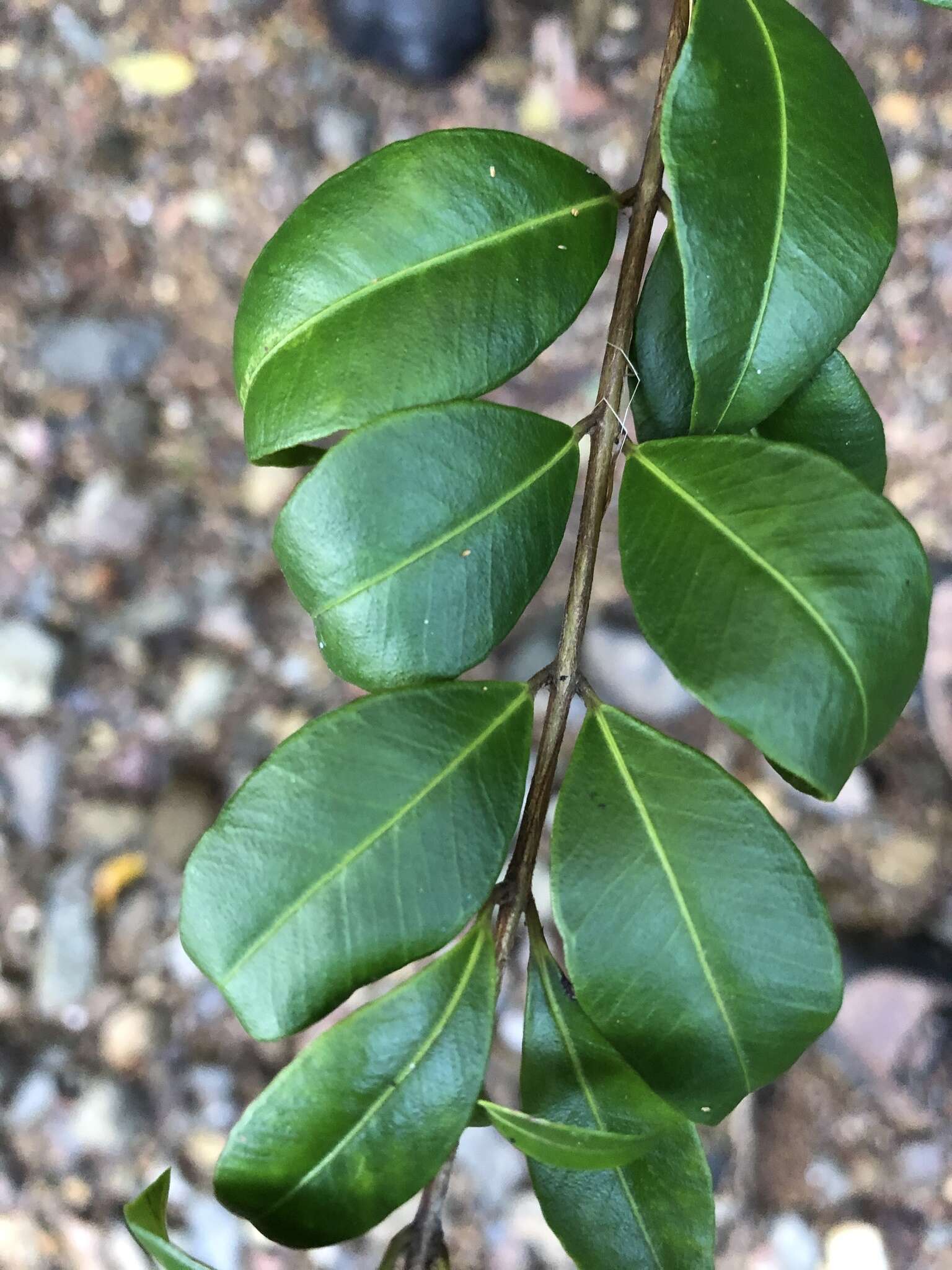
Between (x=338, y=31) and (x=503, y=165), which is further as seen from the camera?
(x=338, y=31)

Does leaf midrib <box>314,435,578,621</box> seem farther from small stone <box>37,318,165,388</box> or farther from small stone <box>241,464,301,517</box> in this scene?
small stone <box>37,318,165,388</box>

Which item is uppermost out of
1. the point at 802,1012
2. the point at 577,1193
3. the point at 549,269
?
the point at 549,269

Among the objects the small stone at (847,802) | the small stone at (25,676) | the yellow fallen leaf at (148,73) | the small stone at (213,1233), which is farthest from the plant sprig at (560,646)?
the yellow fallen leaf at (148,73)

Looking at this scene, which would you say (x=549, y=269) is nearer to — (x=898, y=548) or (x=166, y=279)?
(x=898, y=548)

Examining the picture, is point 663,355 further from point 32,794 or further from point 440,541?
point 32,794

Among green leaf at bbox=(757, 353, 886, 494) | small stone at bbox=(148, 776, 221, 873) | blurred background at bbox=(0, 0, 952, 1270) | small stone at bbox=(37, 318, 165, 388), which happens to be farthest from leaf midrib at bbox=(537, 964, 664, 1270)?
small stone at bbox=(37, 318, 165, 388)

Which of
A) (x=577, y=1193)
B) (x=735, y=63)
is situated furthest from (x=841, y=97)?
(x=577, y=1193)
